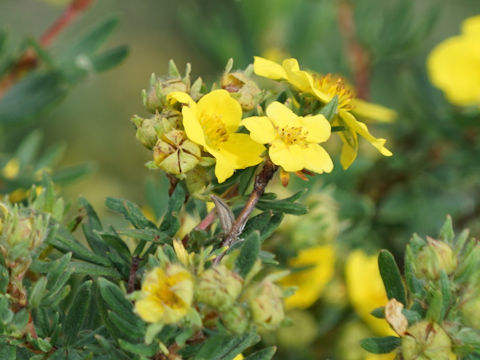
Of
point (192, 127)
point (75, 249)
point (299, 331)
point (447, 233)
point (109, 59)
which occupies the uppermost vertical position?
point (109, 59)

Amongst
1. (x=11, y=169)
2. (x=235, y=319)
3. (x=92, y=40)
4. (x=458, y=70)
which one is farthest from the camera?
(x=458, y=70)

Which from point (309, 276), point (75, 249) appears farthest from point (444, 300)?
point (309, 276)

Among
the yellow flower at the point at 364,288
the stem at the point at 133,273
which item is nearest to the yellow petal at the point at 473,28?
the yellow flower at the point at 364,288

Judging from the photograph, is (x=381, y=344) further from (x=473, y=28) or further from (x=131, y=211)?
(x=473, y=28)

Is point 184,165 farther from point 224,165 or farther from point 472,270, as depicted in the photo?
point 472,270

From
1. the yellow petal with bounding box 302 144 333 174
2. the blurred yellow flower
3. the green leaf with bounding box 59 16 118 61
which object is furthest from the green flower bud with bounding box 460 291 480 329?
the green leaf with bounding box 59 16 118 61

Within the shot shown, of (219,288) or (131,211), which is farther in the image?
(131,211)

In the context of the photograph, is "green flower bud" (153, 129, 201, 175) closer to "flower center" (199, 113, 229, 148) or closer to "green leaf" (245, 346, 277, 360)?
"flower center" (199, 113, 229, 148)
